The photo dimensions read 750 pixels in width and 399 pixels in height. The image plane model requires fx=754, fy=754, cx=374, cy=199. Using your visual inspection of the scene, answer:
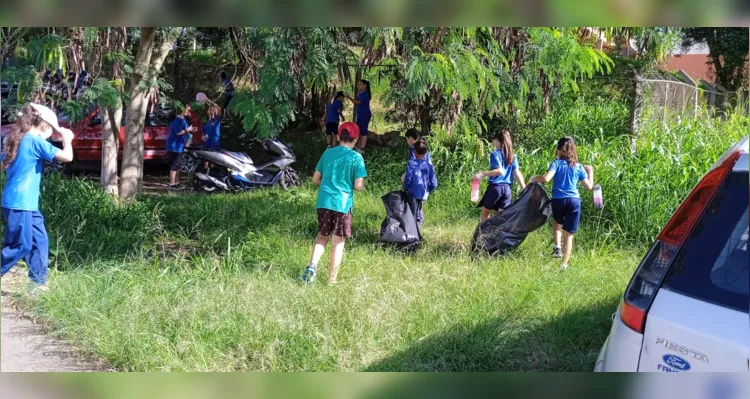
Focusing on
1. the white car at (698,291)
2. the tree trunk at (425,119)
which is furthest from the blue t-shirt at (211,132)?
the white car at (698,291)

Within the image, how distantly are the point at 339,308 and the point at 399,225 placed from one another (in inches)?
92.0

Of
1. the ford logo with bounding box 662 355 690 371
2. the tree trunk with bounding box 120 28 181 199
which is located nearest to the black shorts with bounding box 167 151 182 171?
the tree trunk with bounding box 120 28 181 199

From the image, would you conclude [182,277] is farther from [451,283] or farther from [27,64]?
[27,64]

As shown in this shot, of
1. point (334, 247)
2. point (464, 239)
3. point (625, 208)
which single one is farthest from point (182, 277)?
point (625, 208)

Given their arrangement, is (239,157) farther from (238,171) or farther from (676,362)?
(676,362)

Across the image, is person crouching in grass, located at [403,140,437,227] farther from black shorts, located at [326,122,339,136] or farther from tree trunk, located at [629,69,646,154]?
black shorts, located at [326,122,339,136]

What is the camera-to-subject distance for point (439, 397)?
7.97 feet

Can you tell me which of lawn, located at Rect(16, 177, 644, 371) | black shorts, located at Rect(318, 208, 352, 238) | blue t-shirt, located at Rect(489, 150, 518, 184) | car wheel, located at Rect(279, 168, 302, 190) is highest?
blue t-shirt, located at Rect(489, 150, 518, 184)

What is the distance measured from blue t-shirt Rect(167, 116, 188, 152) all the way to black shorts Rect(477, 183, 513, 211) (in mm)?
6110

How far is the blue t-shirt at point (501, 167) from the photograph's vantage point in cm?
853

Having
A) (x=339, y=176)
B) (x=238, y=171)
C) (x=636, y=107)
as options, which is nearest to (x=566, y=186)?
(x=339, y=176)

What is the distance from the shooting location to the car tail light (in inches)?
115

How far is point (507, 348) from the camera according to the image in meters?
5.30

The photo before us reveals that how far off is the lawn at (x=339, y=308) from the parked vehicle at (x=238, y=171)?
11.7 feet
